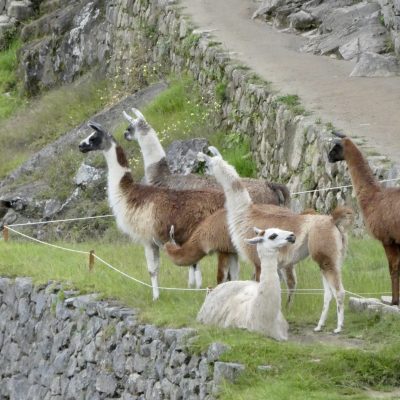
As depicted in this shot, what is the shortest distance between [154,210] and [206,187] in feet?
7.46

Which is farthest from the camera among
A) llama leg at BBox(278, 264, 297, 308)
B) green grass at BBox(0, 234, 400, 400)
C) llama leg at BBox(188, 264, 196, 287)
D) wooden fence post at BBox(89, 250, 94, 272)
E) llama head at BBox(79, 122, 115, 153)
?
wooden fence post at BBox(89, 250, 94, 272)

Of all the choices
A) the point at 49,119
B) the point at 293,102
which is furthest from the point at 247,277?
the point at 49,119

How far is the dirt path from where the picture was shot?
1886cm

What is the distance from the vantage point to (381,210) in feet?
40.7

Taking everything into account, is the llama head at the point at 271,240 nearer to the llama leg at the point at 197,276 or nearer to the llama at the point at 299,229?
the llama at the point at 299,229

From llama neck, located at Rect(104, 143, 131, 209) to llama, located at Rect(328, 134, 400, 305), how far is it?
248 cm

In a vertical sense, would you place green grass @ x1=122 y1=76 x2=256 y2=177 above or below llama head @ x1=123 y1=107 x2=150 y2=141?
above

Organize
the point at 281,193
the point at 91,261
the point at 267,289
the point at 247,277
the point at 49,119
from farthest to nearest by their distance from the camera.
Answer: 1. the point at 49,119
2. the point at 91,261
3. the point at 281,193
4. the point at 247,277
5. the point at 267,289

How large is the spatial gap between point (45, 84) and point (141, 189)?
60.0 ft

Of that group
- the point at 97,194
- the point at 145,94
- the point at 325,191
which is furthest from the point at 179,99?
the point at 325,191

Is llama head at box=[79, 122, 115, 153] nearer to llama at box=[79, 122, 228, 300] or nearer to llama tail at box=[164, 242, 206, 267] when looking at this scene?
llama at box=[79, 122, 228, 300]

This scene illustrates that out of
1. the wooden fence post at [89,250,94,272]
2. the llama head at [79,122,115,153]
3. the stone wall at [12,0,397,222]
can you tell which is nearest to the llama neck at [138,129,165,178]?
the wooden fence post at [89,250,94,272]

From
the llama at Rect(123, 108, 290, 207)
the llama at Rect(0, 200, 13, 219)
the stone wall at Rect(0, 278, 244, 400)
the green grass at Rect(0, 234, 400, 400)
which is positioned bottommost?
the stone wall at Rect(0, 278, 244, 400)

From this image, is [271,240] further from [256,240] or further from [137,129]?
[137,129]
